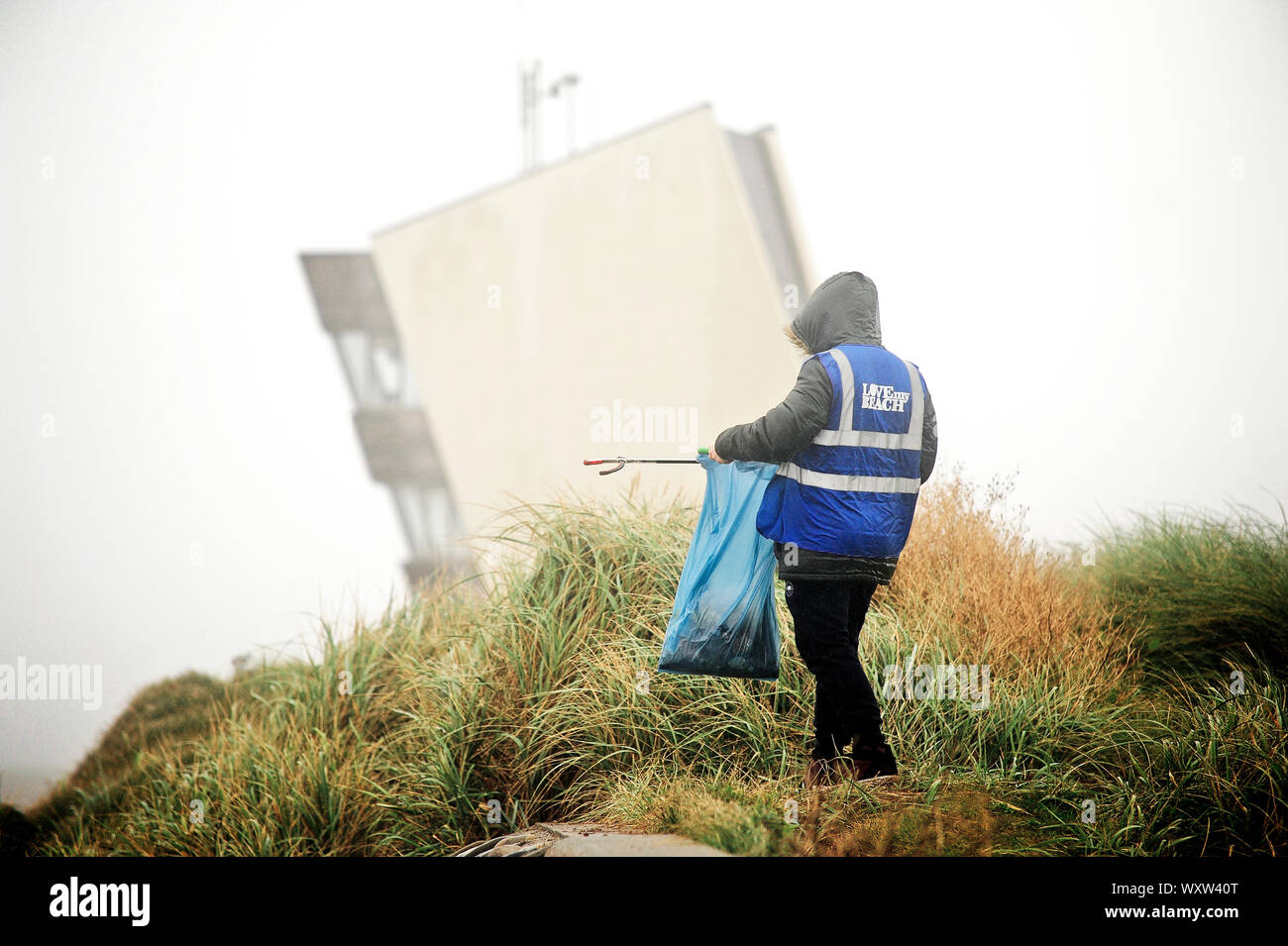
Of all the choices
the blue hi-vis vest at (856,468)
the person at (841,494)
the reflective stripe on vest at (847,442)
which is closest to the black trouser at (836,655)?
the person at (841,494)

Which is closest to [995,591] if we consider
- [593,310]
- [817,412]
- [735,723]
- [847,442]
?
[735,723]

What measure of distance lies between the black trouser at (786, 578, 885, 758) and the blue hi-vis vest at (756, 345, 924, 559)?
110 mm

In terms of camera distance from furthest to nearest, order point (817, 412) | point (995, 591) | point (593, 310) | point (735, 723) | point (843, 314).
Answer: point (593, 310)
point (995, 591)
point (735, 723)
point (843, 314)
point (817, 412)

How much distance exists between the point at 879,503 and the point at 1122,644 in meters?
1.43

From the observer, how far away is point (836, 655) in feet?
7.91

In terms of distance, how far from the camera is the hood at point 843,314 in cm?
251

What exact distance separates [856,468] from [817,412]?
182 mm

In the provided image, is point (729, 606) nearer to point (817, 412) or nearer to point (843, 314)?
point (817, 412)

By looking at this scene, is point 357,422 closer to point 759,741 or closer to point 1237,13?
point 759,741

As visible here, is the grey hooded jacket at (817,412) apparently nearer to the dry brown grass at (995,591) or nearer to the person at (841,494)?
the person at (841,494)

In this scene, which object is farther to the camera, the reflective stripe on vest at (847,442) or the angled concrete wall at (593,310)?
the angled concrete wall at (593,310)

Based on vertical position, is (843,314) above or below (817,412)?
above

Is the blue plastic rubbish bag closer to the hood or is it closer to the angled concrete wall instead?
the hood
